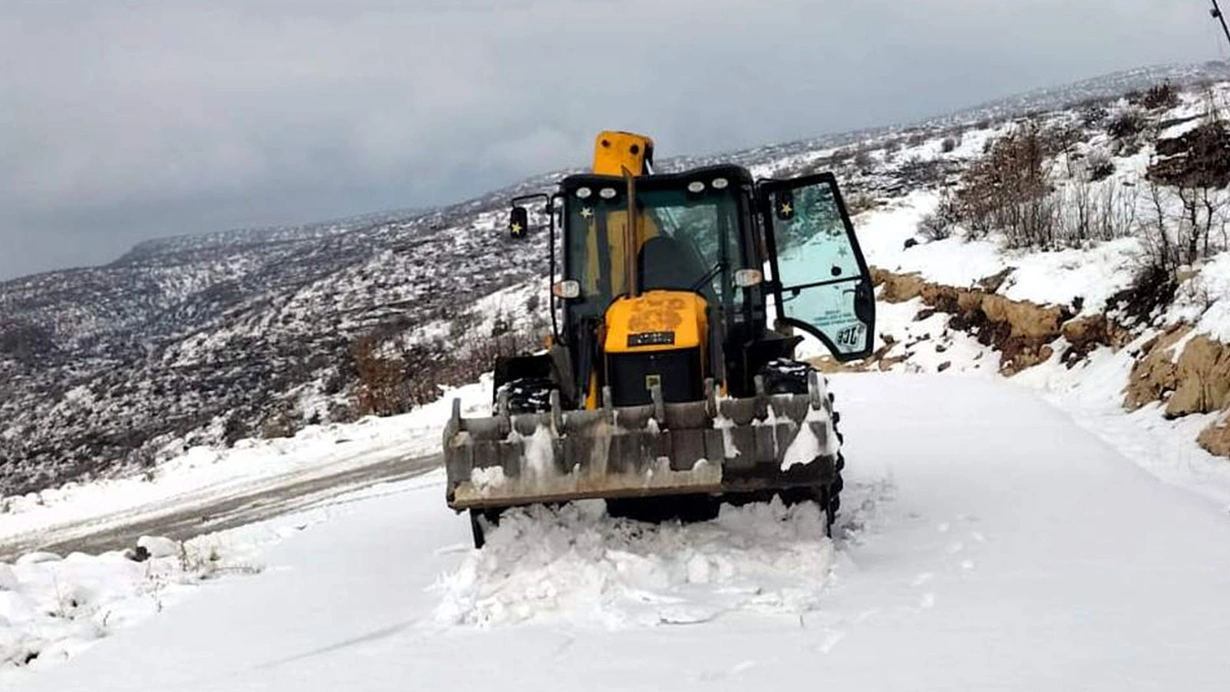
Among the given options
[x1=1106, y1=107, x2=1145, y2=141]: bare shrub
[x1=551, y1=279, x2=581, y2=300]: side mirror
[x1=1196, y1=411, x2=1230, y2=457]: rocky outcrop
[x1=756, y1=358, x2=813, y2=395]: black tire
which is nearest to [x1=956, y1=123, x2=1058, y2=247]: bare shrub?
[x1=1106, y1=107, x2=1145, y2=141]: bare shrub

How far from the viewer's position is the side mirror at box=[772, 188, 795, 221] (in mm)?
7219

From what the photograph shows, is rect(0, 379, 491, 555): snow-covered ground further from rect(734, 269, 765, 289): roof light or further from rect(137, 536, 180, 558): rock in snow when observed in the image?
rect(734, 269, 765, 289): roof light

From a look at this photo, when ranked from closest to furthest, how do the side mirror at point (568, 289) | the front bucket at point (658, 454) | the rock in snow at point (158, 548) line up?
the front bucket at point (658, 454), the side mirror at point (568, 289), the rock in snow at point (158, 548)

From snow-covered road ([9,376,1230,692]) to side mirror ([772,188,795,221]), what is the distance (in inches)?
82.8

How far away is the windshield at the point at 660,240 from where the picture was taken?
23.3 ft

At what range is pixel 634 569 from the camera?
18.6ft

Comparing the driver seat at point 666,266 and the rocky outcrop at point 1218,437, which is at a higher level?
the driver seat at point 666,266

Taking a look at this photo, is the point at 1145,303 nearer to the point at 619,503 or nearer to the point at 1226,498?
the point at 1226,498

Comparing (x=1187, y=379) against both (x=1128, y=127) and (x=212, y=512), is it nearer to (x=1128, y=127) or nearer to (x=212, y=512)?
(x=212, y=512)

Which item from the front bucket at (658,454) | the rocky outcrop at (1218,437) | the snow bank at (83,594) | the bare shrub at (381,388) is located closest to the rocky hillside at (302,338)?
the bare shrub at (381,388)

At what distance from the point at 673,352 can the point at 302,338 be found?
42934 mm

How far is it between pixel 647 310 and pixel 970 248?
12727 millimetres

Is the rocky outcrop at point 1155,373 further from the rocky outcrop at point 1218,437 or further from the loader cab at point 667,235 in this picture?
the loader cab at point 667,235

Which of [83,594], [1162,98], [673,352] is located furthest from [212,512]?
[1162,98]
